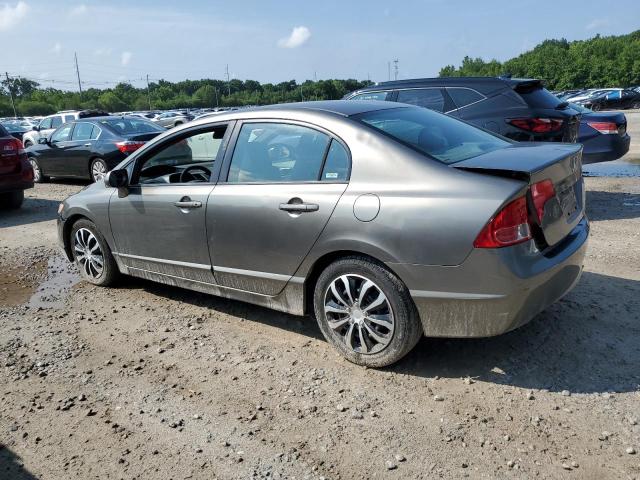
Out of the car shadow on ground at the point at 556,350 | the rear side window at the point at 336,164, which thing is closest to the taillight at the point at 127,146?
the car shadow on ground at the point at 556,350

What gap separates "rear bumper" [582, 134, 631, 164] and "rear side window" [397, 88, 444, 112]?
275cm

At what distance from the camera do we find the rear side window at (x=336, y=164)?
3.64 m

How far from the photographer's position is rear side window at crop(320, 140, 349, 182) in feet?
12.0

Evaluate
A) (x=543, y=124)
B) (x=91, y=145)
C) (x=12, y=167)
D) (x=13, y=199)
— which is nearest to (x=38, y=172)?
(x=91, y=145)

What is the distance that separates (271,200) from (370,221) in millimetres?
826

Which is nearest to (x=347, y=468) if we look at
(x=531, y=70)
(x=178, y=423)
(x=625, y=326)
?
(x=178, y=423)

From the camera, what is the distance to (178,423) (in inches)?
127

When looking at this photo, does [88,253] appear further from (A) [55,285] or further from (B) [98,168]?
(B) [98,168]

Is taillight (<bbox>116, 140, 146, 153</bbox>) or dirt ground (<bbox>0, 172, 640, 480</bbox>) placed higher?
taillight (<bbox>116, 140, 146, 153</bbox>)

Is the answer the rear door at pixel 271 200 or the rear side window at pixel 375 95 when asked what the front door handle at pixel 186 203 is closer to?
the rear door at pixel 271 200

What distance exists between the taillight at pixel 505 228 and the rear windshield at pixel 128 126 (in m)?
10.9

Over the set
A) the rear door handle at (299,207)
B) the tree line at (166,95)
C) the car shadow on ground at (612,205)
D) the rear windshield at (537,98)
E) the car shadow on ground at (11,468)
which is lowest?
the car shadow on ground at (11,468)

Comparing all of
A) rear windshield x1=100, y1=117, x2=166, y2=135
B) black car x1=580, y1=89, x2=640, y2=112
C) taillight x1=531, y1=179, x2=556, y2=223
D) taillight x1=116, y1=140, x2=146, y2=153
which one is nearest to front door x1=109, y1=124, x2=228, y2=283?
taillight x1=531, y1=179, x2=556, y2=223

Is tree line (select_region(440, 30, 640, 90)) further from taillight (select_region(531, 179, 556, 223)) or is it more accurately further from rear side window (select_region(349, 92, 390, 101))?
taillight (select_region(531, 179, 556, 223))
